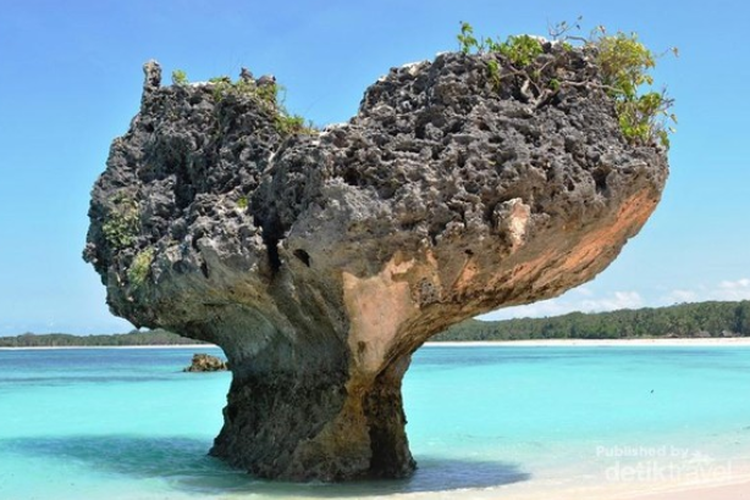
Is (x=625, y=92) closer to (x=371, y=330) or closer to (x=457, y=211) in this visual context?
(x=457, y=211)

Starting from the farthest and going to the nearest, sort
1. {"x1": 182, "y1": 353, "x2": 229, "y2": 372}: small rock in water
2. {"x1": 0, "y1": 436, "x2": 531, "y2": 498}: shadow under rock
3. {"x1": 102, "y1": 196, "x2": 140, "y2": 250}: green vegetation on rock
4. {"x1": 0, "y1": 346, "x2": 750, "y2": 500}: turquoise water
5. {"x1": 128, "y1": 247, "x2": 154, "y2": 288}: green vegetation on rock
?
→ {"x1": 182, "y1": 353, "x2": 229, "y2": 372}: small rock in water → {"x1": 102, "y1": 196, "x2": 140, "y2": 250}: green vegetation on rock → {"x1": 128, "y1": 247, "x2": 154, "y2": 288}: green vegetation on rock → {"x1": 0, "y1": 346, "x2": 750, "y2": 500}: turquoise water → {"x1": 0, "y1": 436, "x2": 531, "y2": 498}: shadow under rock


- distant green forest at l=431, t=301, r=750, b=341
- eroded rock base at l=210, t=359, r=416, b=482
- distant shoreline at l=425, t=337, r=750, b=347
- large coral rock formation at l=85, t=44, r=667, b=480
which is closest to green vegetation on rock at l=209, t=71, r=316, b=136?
large coral rock formation at l=85, t=44, r=667, b=480

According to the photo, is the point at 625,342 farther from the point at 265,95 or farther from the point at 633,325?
the point at 265,95

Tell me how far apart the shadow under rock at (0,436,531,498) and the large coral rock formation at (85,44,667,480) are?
0.30 meters

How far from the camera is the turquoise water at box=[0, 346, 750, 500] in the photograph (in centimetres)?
866

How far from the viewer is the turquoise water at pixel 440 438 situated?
28.4 feet

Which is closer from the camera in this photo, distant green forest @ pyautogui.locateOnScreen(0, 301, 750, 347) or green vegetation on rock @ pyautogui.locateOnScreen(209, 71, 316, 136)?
green vegetation on rock @ pyautogui.locateOnScreen(209, 71, 316, 136)

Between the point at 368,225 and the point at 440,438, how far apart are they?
21.6 feet

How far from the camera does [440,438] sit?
12.7 m

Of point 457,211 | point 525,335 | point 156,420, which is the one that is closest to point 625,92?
point 457,211

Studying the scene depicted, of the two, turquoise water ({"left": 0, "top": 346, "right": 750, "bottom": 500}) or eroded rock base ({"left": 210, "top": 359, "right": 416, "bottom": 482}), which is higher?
eroded rock base ({"left": 210, "top": 359, "right": 416, "bottom": 482})

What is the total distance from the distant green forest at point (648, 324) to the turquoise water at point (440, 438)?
43.3 metres

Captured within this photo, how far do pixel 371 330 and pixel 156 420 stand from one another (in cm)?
984

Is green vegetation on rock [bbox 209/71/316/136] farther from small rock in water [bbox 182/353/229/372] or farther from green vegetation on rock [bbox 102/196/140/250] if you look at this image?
small rock in water [bbox 182/353/229/372]
